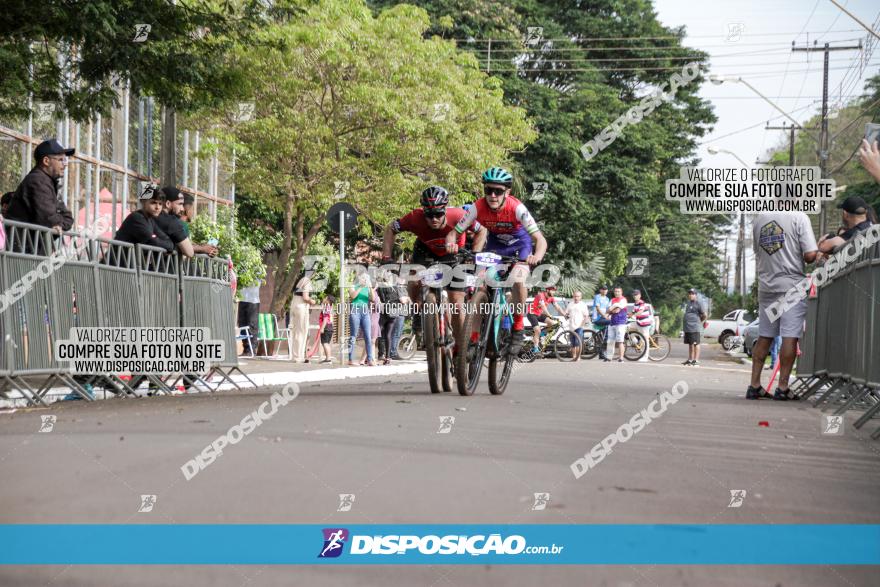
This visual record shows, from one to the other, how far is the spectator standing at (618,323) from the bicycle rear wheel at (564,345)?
933 mm

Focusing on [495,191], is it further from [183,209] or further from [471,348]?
[183,209]


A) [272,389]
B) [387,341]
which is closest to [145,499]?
[272,389]

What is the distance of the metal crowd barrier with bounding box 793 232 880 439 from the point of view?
9547 millimetres

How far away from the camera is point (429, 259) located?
37.6 ft

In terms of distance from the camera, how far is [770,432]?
8617mm

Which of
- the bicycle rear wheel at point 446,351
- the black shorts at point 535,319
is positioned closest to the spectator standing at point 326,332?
the black shorts at point 535,319

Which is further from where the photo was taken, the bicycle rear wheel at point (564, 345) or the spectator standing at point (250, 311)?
the bicycle rear wheel at point (564, 345)

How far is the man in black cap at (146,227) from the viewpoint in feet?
39.5

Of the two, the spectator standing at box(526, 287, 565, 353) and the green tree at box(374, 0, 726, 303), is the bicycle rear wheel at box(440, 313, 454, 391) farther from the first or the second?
the green tree at box(374, 0, 726, 303)

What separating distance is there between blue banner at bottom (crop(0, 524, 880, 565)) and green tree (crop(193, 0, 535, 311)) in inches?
818

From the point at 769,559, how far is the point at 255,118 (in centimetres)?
2393

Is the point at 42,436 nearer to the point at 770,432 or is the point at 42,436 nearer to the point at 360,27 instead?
Result: the point at 770,432

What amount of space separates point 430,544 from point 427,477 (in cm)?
148

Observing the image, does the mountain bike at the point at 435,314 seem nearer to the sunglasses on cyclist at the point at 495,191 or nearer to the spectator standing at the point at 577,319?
the sunglasses on cyclist at the point at 495,191
